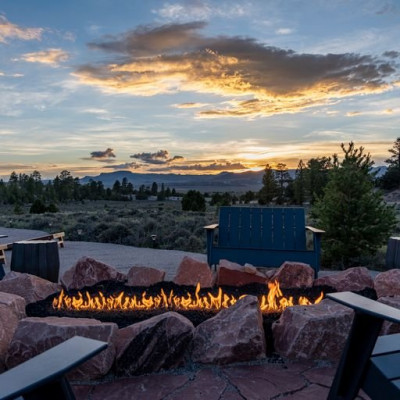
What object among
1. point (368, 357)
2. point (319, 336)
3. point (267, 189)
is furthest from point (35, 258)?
point (267, 189)

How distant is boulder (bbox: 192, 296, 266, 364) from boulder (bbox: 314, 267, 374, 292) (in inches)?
63.6

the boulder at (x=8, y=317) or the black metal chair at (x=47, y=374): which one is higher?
the black metal chair at (x=47, y=374)

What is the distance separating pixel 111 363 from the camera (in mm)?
2715

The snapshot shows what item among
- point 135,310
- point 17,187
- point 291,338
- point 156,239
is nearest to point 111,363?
point 135,310

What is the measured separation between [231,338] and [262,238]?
9.08 ft

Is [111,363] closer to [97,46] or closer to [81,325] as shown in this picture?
[81,325]

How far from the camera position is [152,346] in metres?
2.74

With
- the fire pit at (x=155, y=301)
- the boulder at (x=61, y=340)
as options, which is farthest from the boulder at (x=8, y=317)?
the fire pit at (x=155, y=301)

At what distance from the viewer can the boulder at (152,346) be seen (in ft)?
8.93

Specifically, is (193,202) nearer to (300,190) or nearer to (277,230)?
(277,230)

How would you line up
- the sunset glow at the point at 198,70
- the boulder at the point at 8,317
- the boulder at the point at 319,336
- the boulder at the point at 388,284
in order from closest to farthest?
1. the boulder at the point at 8,317
2. the boulder at the point at 319,336
3. the boulder at the point at 388,284
4. the sunset glow at the point at 198,70

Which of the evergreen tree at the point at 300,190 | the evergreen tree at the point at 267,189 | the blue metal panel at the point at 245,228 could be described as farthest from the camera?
the evergreen tree at the point at 300,190

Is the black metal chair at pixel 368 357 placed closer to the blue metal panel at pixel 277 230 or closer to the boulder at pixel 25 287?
the boulder at pixel 25 287

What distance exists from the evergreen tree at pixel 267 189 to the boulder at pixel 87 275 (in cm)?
3667
